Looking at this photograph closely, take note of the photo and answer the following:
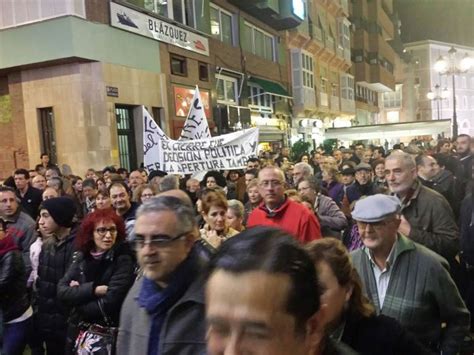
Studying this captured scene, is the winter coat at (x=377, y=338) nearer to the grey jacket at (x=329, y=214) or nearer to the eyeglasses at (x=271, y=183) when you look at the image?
the eyeglasses at (x=271, y=183)

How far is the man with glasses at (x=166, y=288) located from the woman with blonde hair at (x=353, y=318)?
56 centimetres

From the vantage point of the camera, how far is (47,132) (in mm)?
15766

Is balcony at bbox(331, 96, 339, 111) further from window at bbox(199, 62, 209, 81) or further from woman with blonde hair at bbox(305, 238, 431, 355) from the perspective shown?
woman with blonde hair at bbox(305, 238, 431, 355)

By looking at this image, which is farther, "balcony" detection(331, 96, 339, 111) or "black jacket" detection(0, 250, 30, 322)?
"balcony" detection(331, 96, 339, 111)

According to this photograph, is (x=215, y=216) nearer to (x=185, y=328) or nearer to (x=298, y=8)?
(x=185, y=328)

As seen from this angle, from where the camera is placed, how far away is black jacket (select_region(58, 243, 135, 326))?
12.2 ft

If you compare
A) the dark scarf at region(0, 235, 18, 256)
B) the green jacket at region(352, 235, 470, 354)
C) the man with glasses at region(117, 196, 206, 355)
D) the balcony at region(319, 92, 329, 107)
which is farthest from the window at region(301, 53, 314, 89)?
the man with glasses at region(117, 196, 206, 355)

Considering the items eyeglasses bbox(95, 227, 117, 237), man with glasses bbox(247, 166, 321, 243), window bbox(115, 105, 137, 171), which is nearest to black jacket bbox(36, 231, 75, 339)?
eyeglasses bbox(95, 227, 117, 237)

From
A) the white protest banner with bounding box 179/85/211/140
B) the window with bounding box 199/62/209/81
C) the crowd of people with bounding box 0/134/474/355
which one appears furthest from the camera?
the window with bounding box 199/62/209/81

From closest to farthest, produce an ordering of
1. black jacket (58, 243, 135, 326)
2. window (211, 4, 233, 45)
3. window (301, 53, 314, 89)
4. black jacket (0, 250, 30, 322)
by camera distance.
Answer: black jacket (58, 243, 135, 326)
black jacket (0, 250, 30, 322)
window (211, 4, 233, 45)
window (301, 53, 314, 89)

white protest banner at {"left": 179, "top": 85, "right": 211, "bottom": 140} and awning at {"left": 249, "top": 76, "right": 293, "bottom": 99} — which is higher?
awning at {"left": 249, "top": 76, "right": 293, "bottom": 99}

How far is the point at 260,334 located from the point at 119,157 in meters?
15.5

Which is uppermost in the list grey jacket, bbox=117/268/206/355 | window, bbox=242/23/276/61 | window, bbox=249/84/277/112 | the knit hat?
window, bbox=242/23/276/61

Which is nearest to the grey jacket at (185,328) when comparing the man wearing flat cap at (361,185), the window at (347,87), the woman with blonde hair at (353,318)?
the woman with blonde hair at (353,318)
